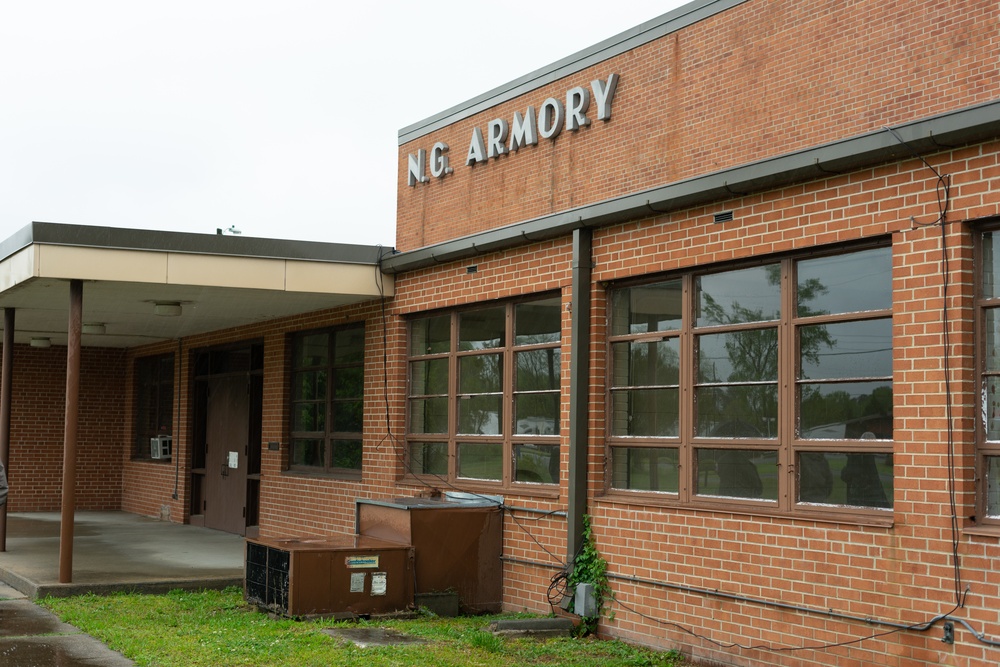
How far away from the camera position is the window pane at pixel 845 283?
7961 millimetres

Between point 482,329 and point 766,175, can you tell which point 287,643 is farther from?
point 766,175

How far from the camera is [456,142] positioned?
42.9 feet

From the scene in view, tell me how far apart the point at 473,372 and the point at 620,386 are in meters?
2.47

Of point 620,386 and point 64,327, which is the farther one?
point 64,327

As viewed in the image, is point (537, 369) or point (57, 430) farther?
point (57, 430)

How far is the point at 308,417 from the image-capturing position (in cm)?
1594

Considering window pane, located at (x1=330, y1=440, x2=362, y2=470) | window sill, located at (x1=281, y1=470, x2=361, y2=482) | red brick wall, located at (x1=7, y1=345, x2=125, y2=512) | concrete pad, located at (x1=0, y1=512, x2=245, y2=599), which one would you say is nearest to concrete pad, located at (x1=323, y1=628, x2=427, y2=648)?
concrete pad, located at (x1=0, y1=512, x2=245, y2=599)

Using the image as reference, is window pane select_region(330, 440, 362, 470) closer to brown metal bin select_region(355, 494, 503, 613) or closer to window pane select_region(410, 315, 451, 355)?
window pane select_region(410, 315, 451, 355)

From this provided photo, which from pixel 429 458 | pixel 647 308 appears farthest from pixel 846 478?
pixel 429 458

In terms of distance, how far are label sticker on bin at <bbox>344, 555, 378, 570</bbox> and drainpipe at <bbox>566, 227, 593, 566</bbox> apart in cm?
177

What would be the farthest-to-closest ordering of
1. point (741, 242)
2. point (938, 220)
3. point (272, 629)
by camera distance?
point (272, 629) → point (741, 242) → point (938, 220)

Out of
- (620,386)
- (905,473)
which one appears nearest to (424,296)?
(620,386)

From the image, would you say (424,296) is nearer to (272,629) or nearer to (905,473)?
(272,629)

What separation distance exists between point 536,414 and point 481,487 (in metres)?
1.14
